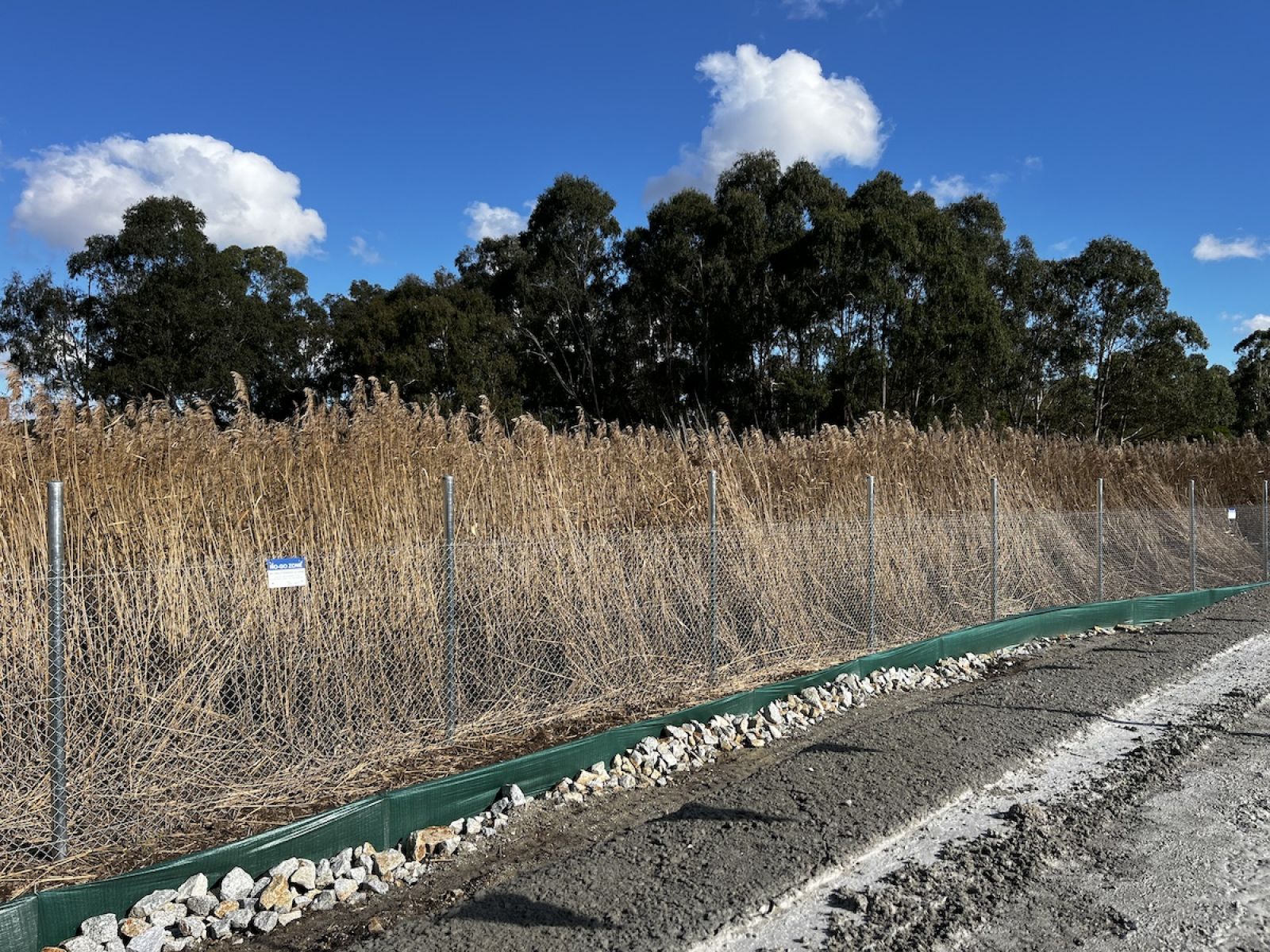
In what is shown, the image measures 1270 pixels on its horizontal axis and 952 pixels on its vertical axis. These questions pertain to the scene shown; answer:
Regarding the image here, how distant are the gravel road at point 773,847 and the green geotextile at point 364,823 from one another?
12.2 inches

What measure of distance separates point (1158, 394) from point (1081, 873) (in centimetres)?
3441

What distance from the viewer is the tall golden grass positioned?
4215mm

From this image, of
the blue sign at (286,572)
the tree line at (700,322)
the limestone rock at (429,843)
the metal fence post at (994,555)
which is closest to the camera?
the limestone rock at (429,843)

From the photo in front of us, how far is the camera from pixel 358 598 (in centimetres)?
521

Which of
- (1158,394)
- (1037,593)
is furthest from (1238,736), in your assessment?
(1158,394)

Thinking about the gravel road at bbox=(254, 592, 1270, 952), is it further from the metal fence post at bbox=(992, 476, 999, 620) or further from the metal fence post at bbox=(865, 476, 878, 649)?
the metal fence post at bbox=(992, 476, 999, 620)

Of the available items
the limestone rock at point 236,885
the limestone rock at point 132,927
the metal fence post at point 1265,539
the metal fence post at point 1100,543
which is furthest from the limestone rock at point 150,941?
the metal fence post at point 1265,539

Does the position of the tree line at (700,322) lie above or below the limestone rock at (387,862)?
above

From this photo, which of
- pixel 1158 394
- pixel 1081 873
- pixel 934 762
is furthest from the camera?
pixel 1158 394

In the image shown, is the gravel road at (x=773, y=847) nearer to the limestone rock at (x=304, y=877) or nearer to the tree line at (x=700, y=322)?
the limestone rock at (x=304, y=877)

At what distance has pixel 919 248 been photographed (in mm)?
26844

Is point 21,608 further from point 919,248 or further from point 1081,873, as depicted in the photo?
point 919,248

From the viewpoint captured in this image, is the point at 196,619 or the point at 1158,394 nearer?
the point at 196,619

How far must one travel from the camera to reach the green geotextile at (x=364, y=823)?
331cm
